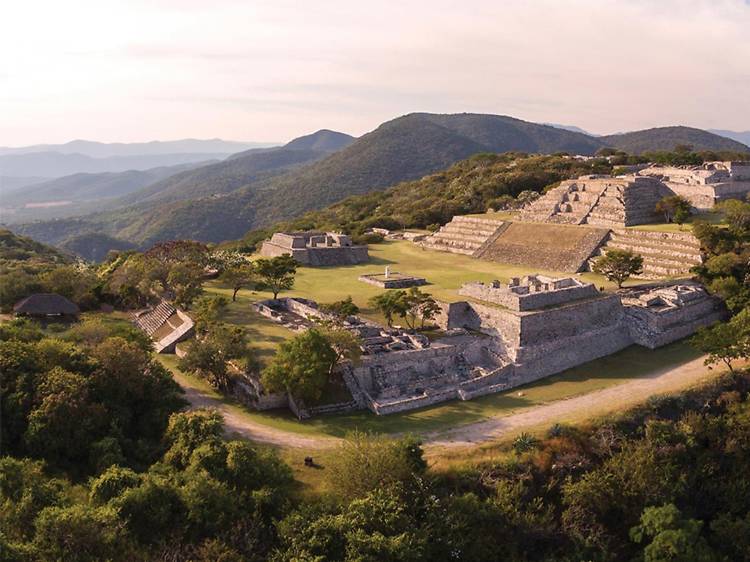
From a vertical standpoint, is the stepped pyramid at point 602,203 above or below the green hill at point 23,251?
above

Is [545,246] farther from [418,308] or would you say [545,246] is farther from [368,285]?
[418,308]

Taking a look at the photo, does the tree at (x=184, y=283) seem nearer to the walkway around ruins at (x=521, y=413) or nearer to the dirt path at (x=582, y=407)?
the walkway around ruins at (x=521, y=413)

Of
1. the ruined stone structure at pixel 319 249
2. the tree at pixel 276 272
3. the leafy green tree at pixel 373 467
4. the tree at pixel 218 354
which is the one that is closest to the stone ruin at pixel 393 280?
the tree at pixel 276 272

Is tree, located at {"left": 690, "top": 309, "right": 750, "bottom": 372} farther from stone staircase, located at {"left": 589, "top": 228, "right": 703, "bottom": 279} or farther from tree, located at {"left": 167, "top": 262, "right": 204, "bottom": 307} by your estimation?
tree, located at {"left": 167, "top": 262, "right": 204, "bottom": 307}

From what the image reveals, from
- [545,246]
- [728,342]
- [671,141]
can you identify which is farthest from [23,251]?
[671,141]

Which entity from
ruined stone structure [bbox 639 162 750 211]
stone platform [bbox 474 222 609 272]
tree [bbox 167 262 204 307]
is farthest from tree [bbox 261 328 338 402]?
ruined stone structure [bbox 639 162 750 211]

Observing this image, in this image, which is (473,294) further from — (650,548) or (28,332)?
(28,332)
